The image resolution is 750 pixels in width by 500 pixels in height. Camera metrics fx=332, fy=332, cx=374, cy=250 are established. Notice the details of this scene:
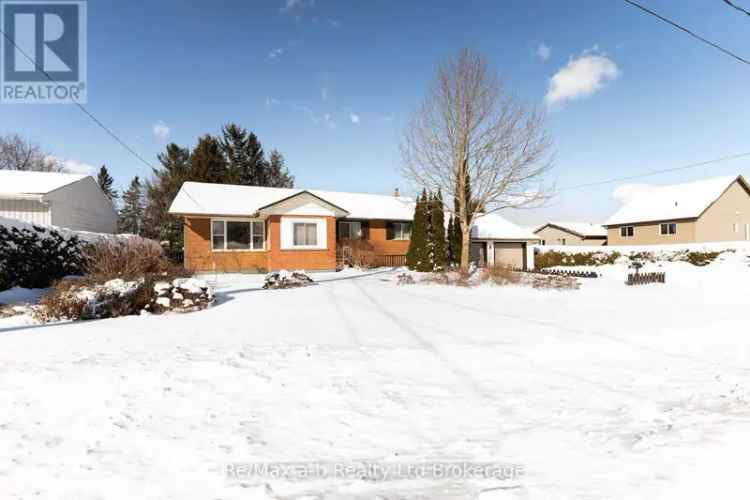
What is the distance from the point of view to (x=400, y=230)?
24.1 m

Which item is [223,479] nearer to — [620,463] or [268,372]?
[268,372]

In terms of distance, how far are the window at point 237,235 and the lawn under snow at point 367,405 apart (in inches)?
485

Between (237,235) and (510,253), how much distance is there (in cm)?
1841

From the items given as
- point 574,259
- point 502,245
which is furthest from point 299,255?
point 574,259

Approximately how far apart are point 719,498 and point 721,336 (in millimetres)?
7233

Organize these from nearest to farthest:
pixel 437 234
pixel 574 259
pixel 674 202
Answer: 1. pixel 437 234
2. pixel 574 259
3. pixel 674 202

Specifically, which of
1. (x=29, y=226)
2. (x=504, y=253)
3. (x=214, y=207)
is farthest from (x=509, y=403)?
(x=504, y=253)

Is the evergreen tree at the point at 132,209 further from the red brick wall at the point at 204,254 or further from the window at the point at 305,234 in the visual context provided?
the window at the point at 305,234

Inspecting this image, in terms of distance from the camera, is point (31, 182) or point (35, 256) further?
point (31, 182)

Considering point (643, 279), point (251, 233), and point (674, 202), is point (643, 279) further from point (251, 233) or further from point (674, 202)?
point (674, 202)

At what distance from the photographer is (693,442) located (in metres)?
2.61

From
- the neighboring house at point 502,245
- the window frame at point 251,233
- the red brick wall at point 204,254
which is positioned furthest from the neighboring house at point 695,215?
the red brick wall at point 204,254

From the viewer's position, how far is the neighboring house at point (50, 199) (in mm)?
18594

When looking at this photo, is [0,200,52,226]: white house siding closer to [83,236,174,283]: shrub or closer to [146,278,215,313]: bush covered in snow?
[83,236,174,283]: shrub
